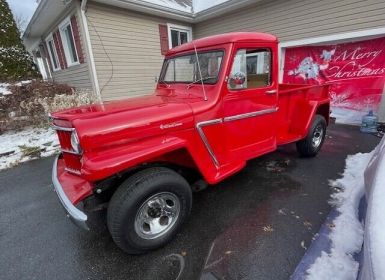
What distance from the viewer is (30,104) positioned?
7121 millimetres

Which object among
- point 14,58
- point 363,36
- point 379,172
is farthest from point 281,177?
point 14,58

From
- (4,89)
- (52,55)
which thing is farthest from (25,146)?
(52,55)

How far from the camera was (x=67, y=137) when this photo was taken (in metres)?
2.29

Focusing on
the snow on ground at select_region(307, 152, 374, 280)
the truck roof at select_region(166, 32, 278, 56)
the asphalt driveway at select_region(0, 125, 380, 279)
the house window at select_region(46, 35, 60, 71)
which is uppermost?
the house window at select_region(46, 35, 60, 71)

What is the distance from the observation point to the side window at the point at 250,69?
2723mm

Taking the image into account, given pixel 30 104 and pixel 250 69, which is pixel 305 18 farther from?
pixel 30 104

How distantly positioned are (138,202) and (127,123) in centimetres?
73

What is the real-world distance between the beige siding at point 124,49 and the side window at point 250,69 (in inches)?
242

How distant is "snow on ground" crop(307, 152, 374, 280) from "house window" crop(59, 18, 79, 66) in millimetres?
8866

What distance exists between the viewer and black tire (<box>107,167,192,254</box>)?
6.70 ft

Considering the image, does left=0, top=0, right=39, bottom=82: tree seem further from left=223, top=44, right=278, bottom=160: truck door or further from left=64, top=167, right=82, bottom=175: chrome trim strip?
left=223, top=44, right=278, bottom=160: truck door

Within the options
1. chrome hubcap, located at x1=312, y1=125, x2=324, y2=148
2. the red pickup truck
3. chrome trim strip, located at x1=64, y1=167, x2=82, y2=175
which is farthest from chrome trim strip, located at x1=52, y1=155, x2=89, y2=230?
chrome hubcap, located at x1=312, y1=125, x2=324, y2=148

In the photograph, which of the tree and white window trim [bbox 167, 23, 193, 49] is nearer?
white window trim [bbox 167, 23, 193, 49]

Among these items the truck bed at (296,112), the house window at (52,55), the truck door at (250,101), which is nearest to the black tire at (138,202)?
the truck door at (250,101)
